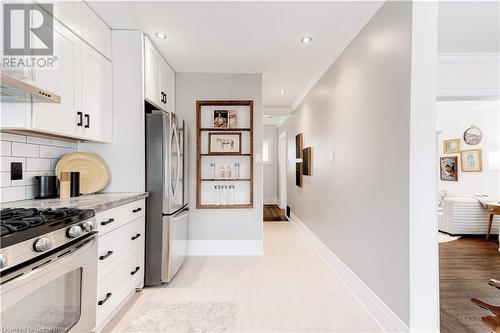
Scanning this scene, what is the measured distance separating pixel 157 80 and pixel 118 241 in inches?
71.3

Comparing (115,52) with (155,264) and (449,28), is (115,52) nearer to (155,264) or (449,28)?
(155,264)

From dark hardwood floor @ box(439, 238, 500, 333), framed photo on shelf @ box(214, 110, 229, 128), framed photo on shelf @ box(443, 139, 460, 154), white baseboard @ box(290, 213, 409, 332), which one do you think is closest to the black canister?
framed photo on shelf @ box(214, 110, 229, 128)

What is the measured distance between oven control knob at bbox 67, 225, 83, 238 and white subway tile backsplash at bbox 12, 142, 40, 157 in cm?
95

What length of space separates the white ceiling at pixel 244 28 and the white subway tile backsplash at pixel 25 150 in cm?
127

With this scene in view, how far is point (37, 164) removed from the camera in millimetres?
1989

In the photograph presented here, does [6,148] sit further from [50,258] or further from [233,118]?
[233,118]

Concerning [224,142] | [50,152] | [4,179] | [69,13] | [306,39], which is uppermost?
[306,39]

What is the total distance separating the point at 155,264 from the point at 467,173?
21.6 ft

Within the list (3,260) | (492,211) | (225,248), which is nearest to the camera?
(3,260)

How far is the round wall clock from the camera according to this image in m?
5.25

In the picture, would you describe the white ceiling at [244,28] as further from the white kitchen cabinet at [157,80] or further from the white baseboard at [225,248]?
the white baseboard at [225,248]

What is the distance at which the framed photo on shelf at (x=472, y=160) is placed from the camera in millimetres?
5219

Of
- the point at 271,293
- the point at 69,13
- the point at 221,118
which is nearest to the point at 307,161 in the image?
the point at 221,118

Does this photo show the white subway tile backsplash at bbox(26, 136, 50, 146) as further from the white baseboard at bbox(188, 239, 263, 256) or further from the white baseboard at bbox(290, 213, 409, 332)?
the white baseboard at bbox(290, 213, 409, 332)
